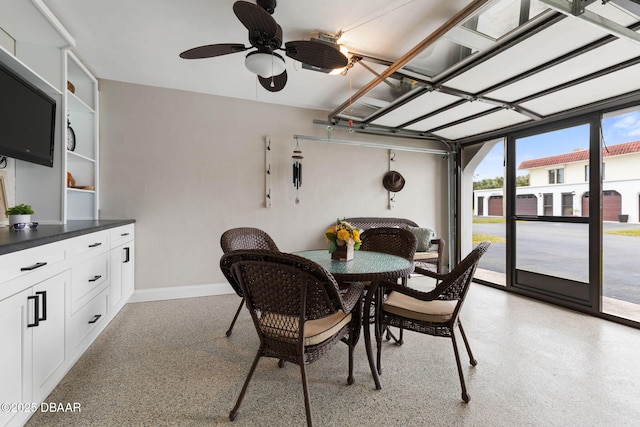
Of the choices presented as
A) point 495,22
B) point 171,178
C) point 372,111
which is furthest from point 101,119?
point 495,22

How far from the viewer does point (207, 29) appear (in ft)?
7.81

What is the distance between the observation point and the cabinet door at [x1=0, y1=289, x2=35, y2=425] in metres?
1.25

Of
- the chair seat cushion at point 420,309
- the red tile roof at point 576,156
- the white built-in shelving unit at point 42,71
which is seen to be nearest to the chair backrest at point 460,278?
the chair seat cushion at point 420,309

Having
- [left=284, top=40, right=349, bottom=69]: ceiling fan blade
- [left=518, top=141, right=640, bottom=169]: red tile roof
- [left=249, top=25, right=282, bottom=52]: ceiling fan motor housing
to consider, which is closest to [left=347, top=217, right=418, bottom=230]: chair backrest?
[left=518, top=141, right=640, bottom=169]: red tile roof

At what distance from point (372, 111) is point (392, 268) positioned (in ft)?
9.27

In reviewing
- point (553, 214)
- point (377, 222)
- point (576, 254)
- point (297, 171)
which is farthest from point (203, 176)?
point (576, 254)

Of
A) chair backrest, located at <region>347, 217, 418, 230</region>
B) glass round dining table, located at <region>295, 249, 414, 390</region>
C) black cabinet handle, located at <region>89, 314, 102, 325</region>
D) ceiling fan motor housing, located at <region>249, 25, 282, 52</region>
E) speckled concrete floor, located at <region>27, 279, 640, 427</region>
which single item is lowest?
speckled concrete floor, located at <region>27, 279, 640, 427</region>

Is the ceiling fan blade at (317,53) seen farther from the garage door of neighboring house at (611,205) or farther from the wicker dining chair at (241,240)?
the garage door of neighboring house at (611,205)

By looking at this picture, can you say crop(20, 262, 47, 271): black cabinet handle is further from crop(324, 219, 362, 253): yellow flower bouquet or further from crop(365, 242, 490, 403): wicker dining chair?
crop(365, 242, 490, 403): wicker dining chair

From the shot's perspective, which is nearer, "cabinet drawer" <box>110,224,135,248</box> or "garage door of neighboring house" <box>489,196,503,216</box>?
"cabinet drawer" <box>110,224,135,248</box>

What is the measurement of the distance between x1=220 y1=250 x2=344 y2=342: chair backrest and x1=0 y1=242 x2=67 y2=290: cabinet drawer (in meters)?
0.95

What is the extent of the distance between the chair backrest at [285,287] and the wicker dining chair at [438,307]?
64 cm

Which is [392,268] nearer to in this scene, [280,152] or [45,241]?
[45,241]

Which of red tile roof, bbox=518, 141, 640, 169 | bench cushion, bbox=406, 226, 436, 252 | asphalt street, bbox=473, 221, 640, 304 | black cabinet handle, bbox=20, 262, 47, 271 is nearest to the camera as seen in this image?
black cabinet handle, bbox=20, 262, 47, 271
